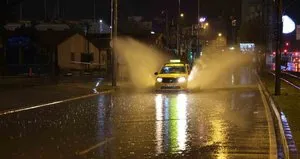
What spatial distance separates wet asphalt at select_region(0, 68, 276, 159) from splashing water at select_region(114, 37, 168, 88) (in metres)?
26.9

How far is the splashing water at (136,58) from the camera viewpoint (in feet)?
172

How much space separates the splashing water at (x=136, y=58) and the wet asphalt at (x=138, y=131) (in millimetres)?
26865

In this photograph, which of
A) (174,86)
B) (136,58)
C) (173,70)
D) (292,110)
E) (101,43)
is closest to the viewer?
(292,110)

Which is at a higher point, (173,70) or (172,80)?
(173,70)

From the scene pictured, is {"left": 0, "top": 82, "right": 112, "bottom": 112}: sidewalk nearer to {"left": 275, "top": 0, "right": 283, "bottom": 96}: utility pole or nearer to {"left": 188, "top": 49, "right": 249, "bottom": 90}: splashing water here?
{"left": 188, "top": 49, "right": 249, "bottom": 90}: splashing water

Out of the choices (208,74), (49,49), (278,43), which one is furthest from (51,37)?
(278,43)

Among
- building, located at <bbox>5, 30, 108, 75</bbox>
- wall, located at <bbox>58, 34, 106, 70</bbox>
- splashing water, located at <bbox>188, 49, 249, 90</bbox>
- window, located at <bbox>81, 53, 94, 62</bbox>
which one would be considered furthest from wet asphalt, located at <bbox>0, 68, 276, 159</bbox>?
window, located at <bbox>81, 53, 94, 62</bbox>

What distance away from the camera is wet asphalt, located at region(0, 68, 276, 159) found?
10.8 meters

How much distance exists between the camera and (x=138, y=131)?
547 inches

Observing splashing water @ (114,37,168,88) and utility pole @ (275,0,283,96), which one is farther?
splashing water @ (114,37,168,88)

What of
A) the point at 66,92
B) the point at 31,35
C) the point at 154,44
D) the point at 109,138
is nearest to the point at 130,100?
the point at 66,92

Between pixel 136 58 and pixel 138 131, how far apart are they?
4377cm

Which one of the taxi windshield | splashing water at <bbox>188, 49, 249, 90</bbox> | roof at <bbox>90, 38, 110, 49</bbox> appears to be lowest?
splashing water at <bbox>188, 49, 249, 90</bbox>

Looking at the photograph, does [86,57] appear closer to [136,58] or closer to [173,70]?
[136,58]
